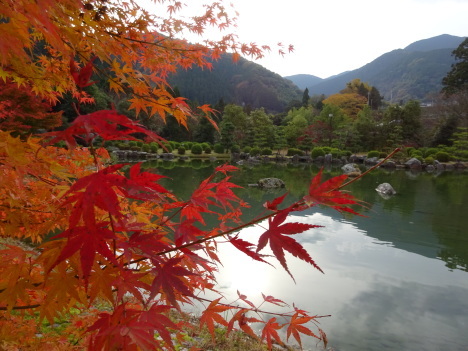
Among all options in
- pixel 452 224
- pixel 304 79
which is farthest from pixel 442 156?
pixel 304 79

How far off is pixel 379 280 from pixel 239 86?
89.9 metres

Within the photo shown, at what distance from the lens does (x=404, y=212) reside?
9.21 meters

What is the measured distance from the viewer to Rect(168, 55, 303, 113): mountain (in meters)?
81.7

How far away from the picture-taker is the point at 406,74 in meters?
109

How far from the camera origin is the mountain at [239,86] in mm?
81688

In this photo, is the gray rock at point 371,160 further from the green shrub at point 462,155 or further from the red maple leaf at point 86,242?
the red maple leaf at point 86,242

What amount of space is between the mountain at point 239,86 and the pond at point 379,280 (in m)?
71.5

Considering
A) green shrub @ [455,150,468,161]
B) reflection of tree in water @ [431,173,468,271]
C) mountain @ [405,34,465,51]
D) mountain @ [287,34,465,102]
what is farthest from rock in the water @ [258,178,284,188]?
mountain @ [405,34,465,51]

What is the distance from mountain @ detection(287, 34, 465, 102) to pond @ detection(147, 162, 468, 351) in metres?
84.1

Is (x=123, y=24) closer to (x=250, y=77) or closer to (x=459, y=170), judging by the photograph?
(x=459, y=170)

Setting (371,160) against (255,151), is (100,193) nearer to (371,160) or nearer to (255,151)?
(371,160)

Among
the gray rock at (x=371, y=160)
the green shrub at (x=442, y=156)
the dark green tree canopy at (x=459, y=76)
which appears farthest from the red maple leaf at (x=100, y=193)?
the dark green tree canopy at (x=459, y=76)

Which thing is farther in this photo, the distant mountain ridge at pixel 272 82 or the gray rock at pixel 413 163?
the distant mountain ridge at pixel 272 82

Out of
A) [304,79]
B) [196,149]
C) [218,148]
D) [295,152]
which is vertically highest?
[304,79]
